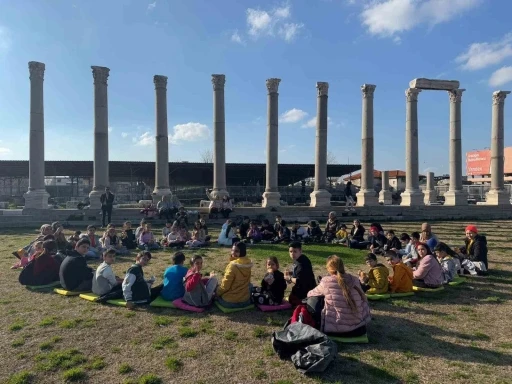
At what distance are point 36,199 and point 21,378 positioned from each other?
70.7ft

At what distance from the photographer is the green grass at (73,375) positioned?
15.5 ft

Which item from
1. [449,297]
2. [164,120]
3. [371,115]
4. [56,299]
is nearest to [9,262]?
[56,299]

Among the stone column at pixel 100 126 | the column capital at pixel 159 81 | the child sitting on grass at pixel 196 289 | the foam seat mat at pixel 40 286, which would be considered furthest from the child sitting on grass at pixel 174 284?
the column capital at pixel 159 81

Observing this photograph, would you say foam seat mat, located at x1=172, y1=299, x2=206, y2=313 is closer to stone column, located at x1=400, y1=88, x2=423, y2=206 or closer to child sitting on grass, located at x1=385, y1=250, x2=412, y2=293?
child sitting on grass, located at x1=385, y1=250, x2=412, y2=293

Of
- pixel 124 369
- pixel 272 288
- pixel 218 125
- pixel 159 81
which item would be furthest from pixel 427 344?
pixel 159 81

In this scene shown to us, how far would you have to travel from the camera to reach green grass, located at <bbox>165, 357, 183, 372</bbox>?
497cm

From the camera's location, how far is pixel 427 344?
5.75 metres

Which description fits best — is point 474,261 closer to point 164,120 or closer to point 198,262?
point 198,262

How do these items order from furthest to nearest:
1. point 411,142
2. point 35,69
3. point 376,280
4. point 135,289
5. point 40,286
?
1. point 411,142
2. point 35,69
3. point 40,286
4. point 376,280
5. point 135,289

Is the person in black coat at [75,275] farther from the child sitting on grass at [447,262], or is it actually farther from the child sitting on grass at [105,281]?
the child sitting on grass at [447,262]

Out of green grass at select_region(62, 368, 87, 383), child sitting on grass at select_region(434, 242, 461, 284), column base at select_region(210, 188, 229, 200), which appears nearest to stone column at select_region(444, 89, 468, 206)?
column base at select_region(210, 188, 229, 200)

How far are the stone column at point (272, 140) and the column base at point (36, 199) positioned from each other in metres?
14.0

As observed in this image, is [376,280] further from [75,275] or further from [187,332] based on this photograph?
[75,275]

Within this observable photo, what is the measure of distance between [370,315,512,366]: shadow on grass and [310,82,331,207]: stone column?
19766mm
